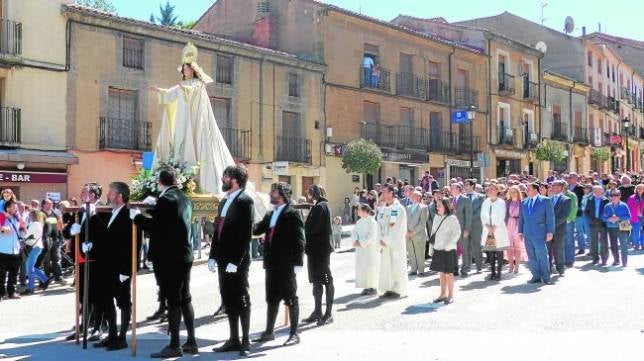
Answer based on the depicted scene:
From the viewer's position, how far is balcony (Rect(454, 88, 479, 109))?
37438 millimetres

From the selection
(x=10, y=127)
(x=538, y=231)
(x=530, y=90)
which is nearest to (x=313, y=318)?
(x=538, y=231)

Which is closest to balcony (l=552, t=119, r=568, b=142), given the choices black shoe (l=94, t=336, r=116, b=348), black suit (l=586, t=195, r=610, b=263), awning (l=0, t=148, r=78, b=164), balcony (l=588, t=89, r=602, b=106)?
balcony (l=588, t=89, r=602, b=106)

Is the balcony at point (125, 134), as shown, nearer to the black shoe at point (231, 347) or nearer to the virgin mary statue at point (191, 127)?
the virgin mary statue at point (191, 127)

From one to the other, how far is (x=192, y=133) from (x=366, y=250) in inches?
128

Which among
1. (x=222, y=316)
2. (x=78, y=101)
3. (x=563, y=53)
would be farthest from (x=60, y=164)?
(x=563, y=53)

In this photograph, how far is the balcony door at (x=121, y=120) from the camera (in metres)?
23.4

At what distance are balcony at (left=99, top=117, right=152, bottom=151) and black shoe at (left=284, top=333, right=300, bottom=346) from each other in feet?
56.2

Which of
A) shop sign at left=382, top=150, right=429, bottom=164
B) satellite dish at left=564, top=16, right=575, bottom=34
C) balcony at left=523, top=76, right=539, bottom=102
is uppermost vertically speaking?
satellite dish at left=564, top=16, right=575, bottom=34

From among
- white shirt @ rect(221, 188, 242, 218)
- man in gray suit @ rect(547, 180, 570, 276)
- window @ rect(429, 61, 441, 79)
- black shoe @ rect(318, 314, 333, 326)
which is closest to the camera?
white shirt @ rect(221, 188, 242, 218)

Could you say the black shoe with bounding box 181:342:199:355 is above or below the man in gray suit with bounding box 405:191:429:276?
below

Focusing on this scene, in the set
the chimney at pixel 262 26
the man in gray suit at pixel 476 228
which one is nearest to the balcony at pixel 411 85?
the chimney at pixel 262 26

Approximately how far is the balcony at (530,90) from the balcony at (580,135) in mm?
5817

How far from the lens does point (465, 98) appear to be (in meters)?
37.9

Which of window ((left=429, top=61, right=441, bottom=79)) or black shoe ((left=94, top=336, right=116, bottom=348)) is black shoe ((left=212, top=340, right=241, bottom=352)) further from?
window ((left=429, top=61, right=441, bottom=79))
